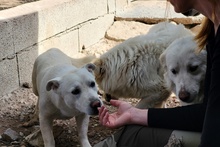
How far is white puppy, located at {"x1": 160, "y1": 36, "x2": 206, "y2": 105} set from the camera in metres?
2.85

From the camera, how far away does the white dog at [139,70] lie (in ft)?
11.7

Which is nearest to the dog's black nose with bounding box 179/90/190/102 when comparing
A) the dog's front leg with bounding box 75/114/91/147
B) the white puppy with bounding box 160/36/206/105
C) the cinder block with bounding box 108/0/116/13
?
the white puppy with bounding box 160/36/206/105

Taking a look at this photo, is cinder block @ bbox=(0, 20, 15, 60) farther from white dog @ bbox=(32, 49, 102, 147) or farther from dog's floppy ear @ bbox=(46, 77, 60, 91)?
dog's floppy ear @ bbox=(46, 77, 60, 91)

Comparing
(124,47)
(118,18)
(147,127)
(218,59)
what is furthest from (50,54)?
(118,18)

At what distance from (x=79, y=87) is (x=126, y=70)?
0.85 meters

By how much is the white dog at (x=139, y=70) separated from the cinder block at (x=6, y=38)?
41.4 inches

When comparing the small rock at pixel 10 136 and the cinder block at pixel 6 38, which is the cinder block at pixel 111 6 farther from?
the small rock at pixel 10 136

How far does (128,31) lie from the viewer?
236 inches

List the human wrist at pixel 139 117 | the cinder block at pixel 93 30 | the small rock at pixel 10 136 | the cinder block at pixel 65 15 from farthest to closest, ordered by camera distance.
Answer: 1. the cinder block at pixel 93 30
2. the cinder block at pixel 65 15
3. the small rock at pixel 10 136
4. the human wrist at pixel 139 117

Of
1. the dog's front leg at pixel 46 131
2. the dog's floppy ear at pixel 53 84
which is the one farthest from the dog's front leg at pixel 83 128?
the dog's floppy ear at pixel 53 84

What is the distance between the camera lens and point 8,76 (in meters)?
4.23

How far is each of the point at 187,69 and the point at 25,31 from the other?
2.04 metres

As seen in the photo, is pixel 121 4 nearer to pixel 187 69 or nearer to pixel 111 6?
pixel 111 6

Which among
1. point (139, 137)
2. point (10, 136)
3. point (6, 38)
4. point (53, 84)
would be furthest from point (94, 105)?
point (6, 38)
